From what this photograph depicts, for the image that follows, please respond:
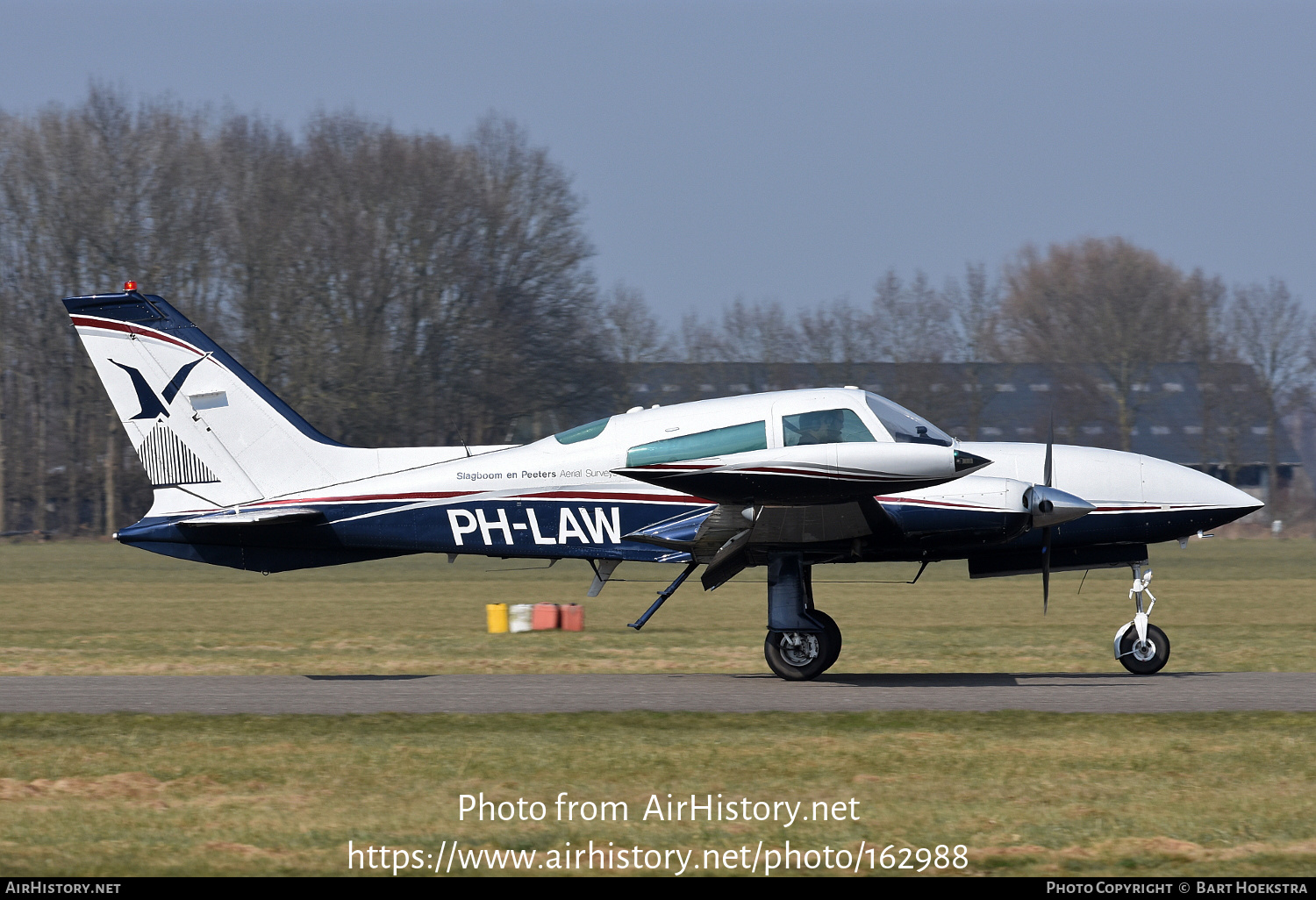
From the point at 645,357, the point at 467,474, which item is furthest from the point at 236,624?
the point at 645,357

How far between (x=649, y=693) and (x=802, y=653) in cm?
177

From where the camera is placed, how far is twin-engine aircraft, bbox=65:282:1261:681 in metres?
12.8

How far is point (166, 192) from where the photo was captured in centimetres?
5725

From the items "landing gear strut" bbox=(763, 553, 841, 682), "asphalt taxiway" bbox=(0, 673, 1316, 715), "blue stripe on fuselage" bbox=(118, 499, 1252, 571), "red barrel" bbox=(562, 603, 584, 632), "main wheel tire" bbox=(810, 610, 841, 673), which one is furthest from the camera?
"red barrel" bbox=(562, 603, 584, 632)

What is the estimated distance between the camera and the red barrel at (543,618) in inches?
835

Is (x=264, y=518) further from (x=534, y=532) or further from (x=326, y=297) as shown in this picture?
(x=326, y=297)

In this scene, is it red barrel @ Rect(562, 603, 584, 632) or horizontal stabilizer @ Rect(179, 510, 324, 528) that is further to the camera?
red barrel @ Rect(562, 603, 584, 632)

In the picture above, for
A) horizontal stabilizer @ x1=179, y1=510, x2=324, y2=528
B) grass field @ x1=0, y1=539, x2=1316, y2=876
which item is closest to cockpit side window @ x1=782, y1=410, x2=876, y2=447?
grass field @ x1=0, y1=539, x2=1316, y2=876

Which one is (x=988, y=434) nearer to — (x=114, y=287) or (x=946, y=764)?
(x=114, y=287)

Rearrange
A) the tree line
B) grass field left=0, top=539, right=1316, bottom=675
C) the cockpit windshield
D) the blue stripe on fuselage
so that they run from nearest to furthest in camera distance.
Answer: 1. the cockpit windshield
2. the blue stripe on fuselage
3. grass field left=0, top=539, right=1316, bottom=675
4. the tree line

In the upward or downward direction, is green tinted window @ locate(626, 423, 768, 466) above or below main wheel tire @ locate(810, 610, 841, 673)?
above

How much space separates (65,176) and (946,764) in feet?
184

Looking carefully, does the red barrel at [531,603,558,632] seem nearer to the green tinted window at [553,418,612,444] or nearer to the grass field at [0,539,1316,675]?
the grass field at [0,539,1316,675]

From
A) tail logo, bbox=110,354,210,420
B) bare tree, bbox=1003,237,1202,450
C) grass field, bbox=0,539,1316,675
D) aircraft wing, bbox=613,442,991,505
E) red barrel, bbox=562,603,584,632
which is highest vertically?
bare tree, bbox=1003,237,1202,450
